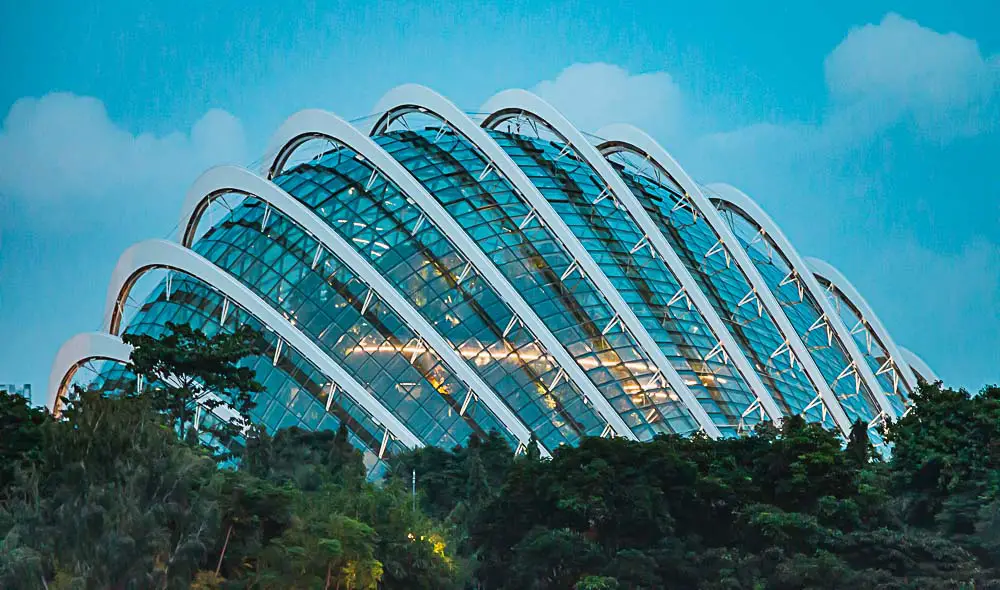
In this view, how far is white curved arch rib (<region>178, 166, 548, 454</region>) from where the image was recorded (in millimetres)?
50469

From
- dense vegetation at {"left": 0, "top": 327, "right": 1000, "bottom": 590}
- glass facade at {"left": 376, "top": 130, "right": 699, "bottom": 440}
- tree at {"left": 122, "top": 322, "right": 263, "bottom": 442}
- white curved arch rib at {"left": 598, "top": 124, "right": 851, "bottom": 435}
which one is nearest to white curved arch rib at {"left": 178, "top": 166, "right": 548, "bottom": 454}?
glass facade at {"left": 376, "top": 130, "right": 699, "bottom": 440}

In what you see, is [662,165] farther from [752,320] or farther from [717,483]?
[717,483]

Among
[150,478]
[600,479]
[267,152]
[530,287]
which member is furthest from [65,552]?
[267,152]

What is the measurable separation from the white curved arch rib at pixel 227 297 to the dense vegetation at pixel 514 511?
208 inches

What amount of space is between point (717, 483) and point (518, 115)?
31082 mm

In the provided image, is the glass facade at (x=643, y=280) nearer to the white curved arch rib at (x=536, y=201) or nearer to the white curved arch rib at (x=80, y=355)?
the white curved arch rib at (x=536, y=201)

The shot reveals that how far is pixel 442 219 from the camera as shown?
5444cm

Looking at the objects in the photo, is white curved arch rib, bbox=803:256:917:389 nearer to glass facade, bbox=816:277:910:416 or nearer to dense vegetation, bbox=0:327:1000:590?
glass facade, bbox=816:277:910:416

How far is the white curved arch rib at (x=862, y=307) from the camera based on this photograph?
211ft

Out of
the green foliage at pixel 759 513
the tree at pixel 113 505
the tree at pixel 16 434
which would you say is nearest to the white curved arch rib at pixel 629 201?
the green foliage at pixel 759 513

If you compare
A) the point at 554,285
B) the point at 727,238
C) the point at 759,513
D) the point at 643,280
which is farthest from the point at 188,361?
the point at 727,238

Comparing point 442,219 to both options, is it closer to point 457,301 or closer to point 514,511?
point 457,301

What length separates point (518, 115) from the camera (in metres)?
63.3

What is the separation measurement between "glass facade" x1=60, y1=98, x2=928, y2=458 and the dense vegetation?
6.98m
